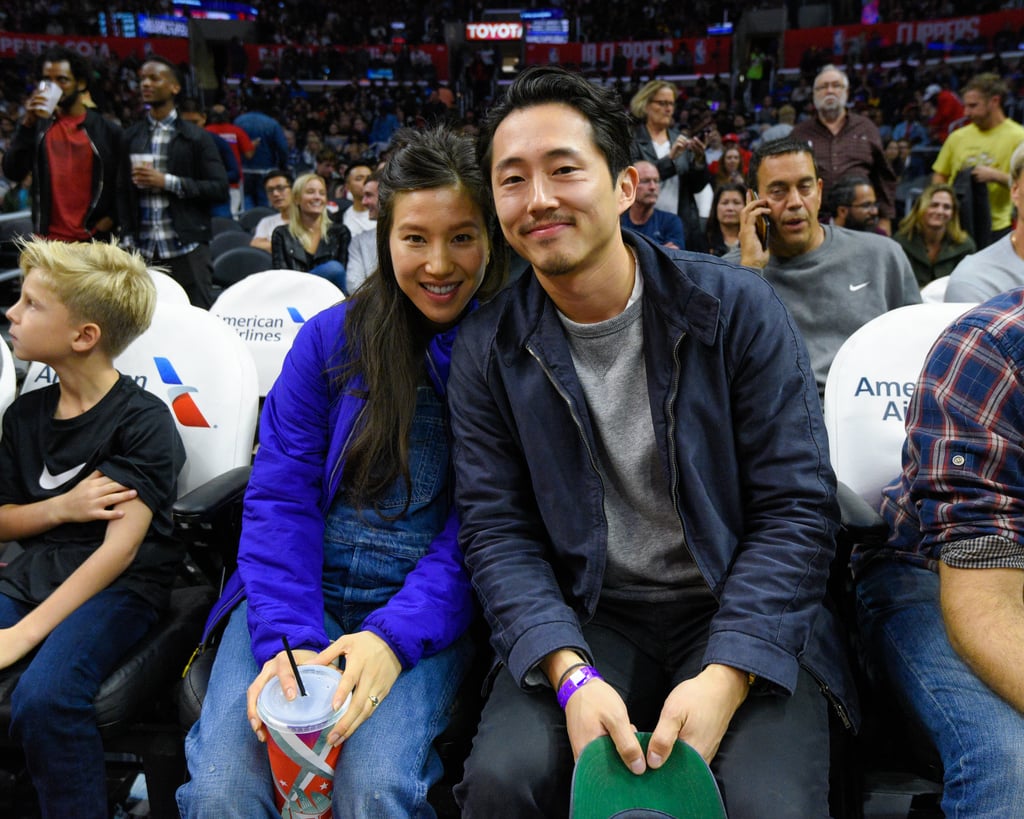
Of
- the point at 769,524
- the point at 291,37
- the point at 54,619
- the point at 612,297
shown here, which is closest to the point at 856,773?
the point at 769,524

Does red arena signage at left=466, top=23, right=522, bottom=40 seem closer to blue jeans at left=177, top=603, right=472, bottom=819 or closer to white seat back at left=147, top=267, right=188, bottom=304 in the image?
white seat back at left=147, top=267, right=188, bottom=304

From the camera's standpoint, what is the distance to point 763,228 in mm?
2602

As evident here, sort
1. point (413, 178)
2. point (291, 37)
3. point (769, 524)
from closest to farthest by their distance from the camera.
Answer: point (769, 524) < point (413, 178) < point (291, 37)

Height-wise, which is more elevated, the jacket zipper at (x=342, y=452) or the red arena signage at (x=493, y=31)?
the red arena signage at (x=493, y=31)

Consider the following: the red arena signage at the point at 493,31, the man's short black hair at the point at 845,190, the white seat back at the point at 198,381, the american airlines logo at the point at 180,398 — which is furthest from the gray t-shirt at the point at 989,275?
the red arena signage at the point at 493,31

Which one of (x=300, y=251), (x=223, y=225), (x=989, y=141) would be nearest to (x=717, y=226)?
(x=989, y=141)

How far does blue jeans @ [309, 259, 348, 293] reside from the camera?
4.57 metres

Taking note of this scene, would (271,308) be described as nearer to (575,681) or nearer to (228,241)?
(575,681)

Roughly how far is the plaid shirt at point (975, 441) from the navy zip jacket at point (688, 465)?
0.52 feet

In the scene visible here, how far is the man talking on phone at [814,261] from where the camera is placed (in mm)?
2492

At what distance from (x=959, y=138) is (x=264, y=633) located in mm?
5244

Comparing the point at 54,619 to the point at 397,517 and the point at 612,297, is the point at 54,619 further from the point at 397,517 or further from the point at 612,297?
the point at 612,297

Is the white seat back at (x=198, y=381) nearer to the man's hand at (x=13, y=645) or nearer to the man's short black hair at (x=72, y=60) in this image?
the man's hand at (x=13, y=645)

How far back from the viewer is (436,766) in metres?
1.39
